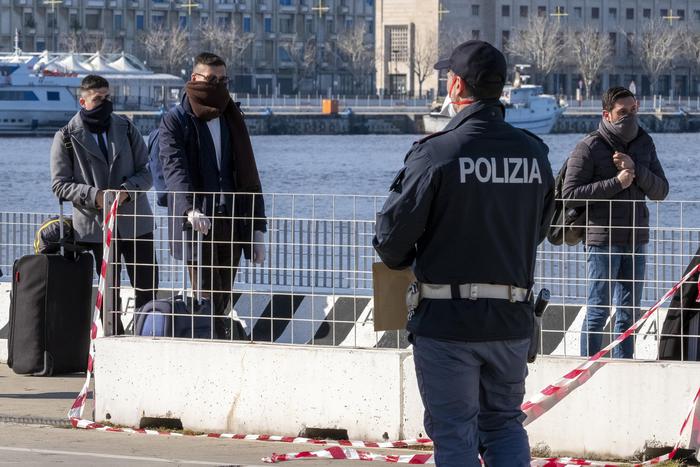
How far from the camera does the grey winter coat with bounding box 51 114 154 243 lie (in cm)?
942

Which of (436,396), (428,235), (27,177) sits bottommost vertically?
(27,177)

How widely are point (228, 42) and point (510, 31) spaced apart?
82.1 ft

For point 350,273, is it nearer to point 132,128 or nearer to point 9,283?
point 132,128

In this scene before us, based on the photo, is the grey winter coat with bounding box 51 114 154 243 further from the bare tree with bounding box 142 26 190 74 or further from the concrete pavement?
the bare tree with bounding box 142 26 190 74

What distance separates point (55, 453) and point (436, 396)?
262 cm

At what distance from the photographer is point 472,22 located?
133 metres

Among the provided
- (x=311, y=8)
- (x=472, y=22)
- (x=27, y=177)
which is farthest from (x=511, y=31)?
(x=27, y=177)

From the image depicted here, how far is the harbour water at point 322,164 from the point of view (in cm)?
5581

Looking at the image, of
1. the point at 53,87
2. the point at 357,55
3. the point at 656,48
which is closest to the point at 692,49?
the point at 656,48

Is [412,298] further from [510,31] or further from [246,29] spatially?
[510,31]

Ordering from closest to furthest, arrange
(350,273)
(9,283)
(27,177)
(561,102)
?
(350,273)
(9,283)
(27,177)
(561,102)

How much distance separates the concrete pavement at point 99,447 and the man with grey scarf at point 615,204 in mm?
1326

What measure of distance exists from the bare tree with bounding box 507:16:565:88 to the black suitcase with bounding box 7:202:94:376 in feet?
399

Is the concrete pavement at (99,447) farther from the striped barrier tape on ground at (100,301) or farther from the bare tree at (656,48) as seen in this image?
the bare tree at (656,48)
